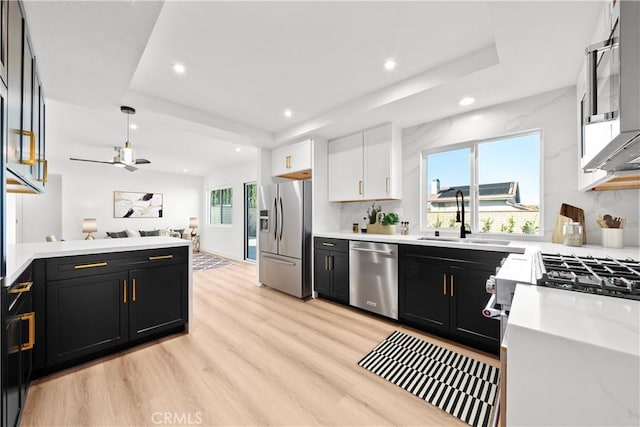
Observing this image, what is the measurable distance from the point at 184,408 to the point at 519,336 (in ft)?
6.01

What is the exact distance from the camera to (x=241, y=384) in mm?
1791

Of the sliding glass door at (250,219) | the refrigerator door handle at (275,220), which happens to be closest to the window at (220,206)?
the sliding glass door at (250,219)

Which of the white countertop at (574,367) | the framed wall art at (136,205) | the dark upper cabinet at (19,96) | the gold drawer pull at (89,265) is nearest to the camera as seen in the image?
the white countertop at (574,367)

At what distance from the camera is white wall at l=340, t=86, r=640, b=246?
2.13m

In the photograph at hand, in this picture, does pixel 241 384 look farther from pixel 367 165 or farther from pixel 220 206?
pixel 220 206

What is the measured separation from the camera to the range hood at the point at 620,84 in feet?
2.40

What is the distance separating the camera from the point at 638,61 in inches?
28.7

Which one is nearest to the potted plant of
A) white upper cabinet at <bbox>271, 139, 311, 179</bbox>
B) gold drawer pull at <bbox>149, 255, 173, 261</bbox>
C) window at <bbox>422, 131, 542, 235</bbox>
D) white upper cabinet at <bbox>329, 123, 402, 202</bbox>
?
white upper cabinet at <bbox>329, 123, 402, 202</bbox>

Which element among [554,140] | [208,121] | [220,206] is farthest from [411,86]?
[220,206]

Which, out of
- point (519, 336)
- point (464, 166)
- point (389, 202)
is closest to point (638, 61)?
point (519, 336)

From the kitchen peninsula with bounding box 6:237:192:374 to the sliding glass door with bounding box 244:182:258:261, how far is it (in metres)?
4.01

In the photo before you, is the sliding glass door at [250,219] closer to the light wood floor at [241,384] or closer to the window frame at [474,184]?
the light wood floor at [241,384]

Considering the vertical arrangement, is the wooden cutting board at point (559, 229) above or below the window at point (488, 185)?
below

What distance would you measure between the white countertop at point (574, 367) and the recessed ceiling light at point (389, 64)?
214 cm
